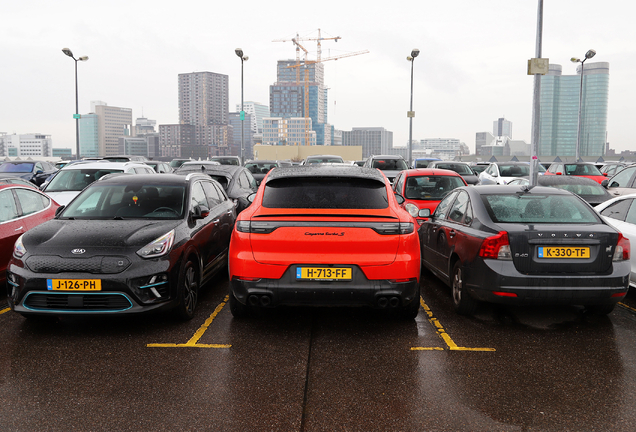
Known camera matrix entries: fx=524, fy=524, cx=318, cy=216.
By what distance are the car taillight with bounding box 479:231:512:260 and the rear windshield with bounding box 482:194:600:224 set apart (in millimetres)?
353

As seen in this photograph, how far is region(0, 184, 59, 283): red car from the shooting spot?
21.2 ft

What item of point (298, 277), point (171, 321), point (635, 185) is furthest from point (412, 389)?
point (635, 185)

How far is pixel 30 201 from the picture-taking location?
7.59 meters

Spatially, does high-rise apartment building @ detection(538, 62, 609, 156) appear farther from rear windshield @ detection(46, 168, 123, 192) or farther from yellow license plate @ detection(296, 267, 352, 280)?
yellow license plate @ detection(296, 267, 352, 280)

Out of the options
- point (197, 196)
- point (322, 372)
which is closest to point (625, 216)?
point (322, 372)

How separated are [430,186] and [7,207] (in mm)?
7067

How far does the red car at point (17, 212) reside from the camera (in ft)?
21.2

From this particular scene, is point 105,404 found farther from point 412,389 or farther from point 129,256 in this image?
point 412,389

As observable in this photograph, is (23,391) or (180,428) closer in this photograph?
(180,428)

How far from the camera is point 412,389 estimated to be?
3.89 meters

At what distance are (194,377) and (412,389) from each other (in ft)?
5.52

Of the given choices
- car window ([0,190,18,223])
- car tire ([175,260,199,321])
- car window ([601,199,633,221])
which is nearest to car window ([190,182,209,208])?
car tire ([175,260,199,321])

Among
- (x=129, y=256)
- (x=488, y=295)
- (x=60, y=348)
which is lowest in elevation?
(x=60, y=348)

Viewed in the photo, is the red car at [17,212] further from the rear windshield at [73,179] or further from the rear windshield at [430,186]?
the rear windshield at [430,186]
